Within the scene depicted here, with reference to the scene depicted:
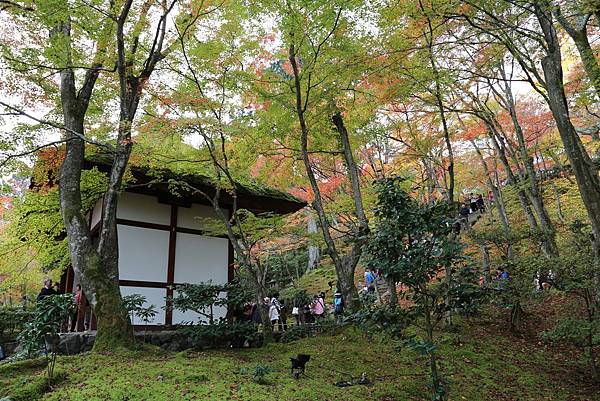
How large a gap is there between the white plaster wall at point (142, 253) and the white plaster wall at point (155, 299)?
0.23 m

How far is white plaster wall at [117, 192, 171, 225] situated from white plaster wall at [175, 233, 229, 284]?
61 centimetres

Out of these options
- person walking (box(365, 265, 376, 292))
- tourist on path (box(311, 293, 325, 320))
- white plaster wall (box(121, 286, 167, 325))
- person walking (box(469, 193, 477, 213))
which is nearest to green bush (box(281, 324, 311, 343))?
white plaster wall (box(121, 286, 167, 325))

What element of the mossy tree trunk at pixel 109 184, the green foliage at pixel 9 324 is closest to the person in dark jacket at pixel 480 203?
the mossy tree trunk at pixel 109 184

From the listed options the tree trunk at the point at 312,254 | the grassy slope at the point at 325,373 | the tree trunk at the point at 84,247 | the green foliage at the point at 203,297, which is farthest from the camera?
the tree trunk at the point at 312,254

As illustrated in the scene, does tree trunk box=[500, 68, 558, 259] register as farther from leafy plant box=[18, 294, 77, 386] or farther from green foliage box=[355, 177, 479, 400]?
leafy plant box=[18, 294, 77, 386]

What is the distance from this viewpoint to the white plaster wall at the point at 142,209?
29.3 feet

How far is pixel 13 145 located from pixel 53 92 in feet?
6.05

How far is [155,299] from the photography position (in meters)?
8.93

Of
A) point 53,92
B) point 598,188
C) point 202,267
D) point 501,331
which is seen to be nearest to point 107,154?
point 53,92

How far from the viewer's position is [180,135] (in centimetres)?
763

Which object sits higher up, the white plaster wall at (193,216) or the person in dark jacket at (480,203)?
the person in dark jacket at (480,203)

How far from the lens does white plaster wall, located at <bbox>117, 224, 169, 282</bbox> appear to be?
8.70 m

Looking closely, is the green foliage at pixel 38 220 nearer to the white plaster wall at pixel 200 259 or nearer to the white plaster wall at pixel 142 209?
the white plaster wall at pixel 142 209

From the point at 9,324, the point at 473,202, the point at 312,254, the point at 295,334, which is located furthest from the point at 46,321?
the point at 473,202
